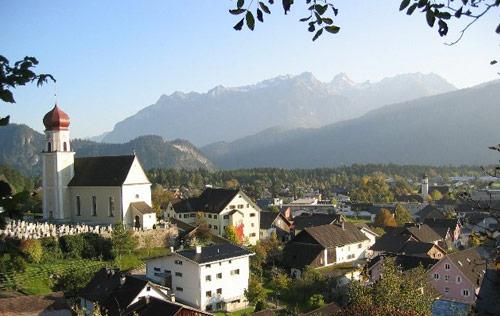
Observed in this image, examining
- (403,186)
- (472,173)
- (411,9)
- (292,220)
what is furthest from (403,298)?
(472,173)

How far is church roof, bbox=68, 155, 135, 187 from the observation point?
3781 cm

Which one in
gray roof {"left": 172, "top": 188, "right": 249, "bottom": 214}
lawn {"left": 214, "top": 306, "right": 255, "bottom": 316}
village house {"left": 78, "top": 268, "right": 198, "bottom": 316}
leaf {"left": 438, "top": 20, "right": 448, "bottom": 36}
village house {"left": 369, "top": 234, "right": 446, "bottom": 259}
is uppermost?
leaf {"left": 438, "top": 20, "right": 448, "bottom": 36}

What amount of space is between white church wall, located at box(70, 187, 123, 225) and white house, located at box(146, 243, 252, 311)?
776 centimetres

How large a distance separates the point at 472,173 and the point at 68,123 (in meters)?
115

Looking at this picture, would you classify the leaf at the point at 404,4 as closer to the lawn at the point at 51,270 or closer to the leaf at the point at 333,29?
the leaf at the point at 333,29

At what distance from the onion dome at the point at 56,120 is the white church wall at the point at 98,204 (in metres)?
4.56

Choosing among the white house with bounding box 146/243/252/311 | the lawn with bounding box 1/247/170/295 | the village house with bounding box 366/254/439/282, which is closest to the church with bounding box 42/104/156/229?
the lawn with bounding box 1/247/170/295

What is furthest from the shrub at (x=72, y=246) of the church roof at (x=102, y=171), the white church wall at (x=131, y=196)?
the church roof at (x=102, y=171)

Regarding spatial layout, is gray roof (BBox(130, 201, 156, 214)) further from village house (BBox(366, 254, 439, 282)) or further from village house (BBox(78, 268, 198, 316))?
village house (BBox(366, 254, 439, 282))

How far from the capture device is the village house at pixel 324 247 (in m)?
37.6

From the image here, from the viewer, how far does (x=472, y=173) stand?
131500 mm

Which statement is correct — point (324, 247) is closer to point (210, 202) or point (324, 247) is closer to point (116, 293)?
point (210, 202)

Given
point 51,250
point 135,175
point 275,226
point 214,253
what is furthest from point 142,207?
point 275,226

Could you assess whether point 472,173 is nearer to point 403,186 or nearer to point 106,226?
point 403,186
